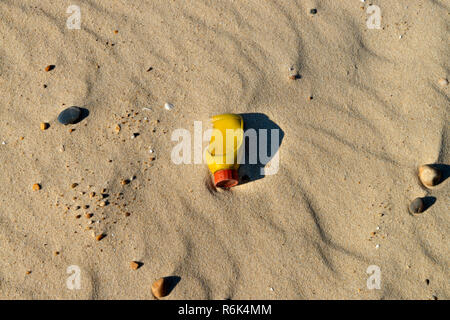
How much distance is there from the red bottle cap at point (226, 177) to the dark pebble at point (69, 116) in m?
1.16

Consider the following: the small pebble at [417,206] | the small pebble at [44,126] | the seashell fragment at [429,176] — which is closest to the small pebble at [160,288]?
the small pebble at [44,126]

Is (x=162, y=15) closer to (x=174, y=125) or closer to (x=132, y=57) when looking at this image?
(x=132, y=57)

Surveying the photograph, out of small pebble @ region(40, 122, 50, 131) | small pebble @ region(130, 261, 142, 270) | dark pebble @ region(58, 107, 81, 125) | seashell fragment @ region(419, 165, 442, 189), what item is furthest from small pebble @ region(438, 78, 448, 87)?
small pebble @ region(40, 122, 50, 131)

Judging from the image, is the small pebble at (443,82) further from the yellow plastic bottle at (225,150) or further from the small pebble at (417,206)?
the yellow plastic bottle at (225,150)

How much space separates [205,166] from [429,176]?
5.52 ft

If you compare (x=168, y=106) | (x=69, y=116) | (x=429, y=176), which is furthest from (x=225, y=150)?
(x=429, y=176)

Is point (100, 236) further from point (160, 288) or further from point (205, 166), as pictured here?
point (205, 166)

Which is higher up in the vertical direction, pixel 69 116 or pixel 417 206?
pixel 69 116

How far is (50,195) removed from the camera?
283cm

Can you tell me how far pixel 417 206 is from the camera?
2.83 metres

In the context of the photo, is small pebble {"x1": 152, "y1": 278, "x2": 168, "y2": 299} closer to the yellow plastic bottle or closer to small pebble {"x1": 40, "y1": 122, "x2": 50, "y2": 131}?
the yellow plastic bottle

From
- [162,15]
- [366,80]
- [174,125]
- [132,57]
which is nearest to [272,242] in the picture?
[174,125]

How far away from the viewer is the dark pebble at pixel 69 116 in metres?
2.90
